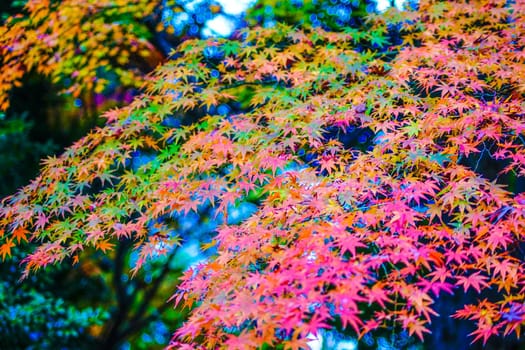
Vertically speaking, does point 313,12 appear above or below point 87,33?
below

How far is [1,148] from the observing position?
658cm

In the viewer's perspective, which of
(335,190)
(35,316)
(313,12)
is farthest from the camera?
(35,316)

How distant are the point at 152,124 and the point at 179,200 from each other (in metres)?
1.12

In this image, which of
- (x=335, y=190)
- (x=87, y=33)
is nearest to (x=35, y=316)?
(x=87, y=33)

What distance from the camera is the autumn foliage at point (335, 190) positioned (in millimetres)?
2385

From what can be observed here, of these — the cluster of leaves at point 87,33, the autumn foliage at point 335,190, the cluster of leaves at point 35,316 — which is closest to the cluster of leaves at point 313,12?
the autumn foliage at point 335,190

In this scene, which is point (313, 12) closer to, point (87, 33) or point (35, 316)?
point (87, 33)

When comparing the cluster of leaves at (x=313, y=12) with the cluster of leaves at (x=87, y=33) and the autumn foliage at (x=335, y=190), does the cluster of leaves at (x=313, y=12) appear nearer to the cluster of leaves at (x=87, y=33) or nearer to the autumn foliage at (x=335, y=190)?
the autumn foliage at (x=335, y=190)

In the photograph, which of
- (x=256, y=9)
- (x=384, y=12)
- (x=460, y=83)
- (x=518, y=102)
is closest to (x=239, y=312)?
(x=518, y=102)

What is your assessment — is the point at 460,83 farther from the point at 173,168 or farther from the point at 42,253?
the point at 42,253

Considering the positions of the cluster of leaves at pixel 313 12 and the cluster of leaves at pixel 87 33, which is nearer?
the cluster of leaves at pixel 313 12

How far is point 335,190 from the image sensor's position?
9.45ft

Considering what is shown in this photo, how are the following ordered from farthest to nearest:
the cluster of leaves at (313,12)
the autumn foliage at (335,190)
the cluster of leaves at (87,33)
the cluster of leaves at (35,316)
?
the cluster of leaves at (35,316), the cluster of leaves at (87,33), the cluster of leaves at (313,12), the autumn foliage at (335,190)

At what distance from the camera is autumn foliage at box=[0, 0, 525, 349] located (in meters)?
2.38
